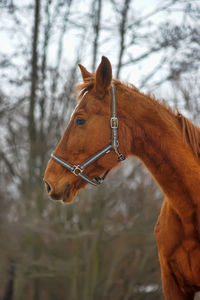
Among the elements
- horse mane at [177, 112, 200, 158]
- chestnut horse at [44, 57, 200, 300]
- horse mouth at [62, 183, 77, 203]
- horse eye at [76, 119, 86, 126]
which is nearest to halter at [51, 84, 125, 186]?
chestnut horse at [44, 57, 200, 300]

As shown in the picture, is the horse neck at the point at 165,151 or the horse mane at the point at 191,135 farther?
the horse mane at the point at 191,135

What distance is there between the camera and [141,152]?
9.61ft

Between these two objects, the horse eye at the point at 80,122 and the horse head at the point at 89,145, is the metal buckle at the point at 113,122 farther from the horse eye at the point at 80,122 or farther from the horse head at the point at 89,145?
the horse eye at the point at 80,122

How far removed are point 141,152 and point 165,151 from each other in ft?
0.63

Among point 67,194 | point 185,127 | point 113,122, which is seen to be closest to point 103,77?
point 113,122

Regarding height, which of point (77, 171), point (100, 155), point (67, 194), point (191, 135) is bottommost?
point (67, 194)

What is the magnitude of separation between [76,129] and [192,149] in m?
0.92

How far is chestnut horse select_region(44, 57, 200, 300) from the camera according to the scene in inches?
110

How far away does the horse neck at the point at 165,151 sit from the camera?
9.28 ft

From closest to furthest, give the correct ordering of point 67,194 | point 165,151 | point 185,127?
point 67,194 → point 165,151 → point 185,127

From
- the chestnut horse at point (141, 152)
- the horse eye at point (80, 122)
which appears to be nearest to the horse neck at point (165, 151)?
the chestnut horse at point (141, 152)

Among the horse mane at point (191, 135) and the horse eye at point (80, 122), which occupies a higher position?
the horse eye at point (80, 122)

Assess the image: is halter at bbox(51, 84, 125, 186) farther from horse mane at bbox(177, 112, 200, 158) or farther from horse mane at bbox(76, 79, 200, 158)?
horse mane at bbox(177, 112, 200, 158)

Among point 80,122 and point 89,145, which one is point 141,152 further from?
point 80,122
